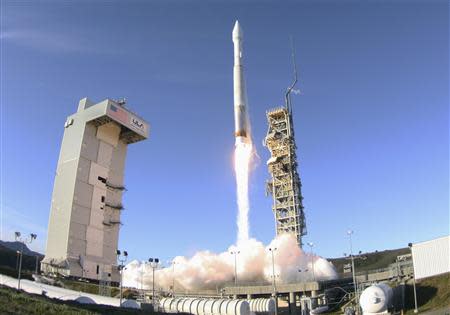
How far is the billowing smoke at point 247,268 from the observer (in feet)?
288

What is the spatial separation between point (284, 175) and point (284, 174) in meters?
0.29

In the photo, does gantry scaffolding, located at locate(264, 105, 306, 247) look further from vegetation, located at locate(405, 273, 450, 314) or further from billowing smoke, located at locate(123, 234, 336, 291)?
vegetation, located at locate(405, 273, 450, 314)

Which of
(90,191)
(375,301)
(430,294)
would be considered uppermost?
(90,191)

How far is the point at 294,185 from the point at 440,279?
4463 centimetres

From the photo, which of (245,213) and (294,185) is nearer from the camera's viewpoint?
(245,213)

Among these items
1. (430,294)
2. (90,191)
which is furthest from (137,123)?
(430,294)

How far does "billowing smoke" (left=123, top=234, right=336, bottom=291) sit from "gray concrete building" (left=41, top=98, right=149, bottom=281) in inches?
489

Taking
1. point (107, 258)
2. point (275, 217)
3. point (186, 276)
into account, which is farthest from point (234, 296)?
point (107, 258)

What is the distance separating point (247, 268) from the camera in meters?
94.5

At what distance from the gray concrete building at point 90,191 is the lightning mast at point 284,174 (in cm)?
3086

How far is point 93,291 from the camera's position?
282 ft

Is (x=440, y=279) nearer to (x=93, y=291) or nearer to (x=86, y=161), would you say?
(x=93, y=291)

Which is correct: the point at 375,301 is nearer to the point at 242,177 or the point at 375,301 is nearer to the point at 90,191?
the point at 242,177

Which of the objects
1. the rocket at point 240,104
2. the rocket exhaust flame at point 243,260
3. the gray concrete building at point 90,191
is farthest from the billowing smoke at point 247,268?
the rocket at point 240,104
